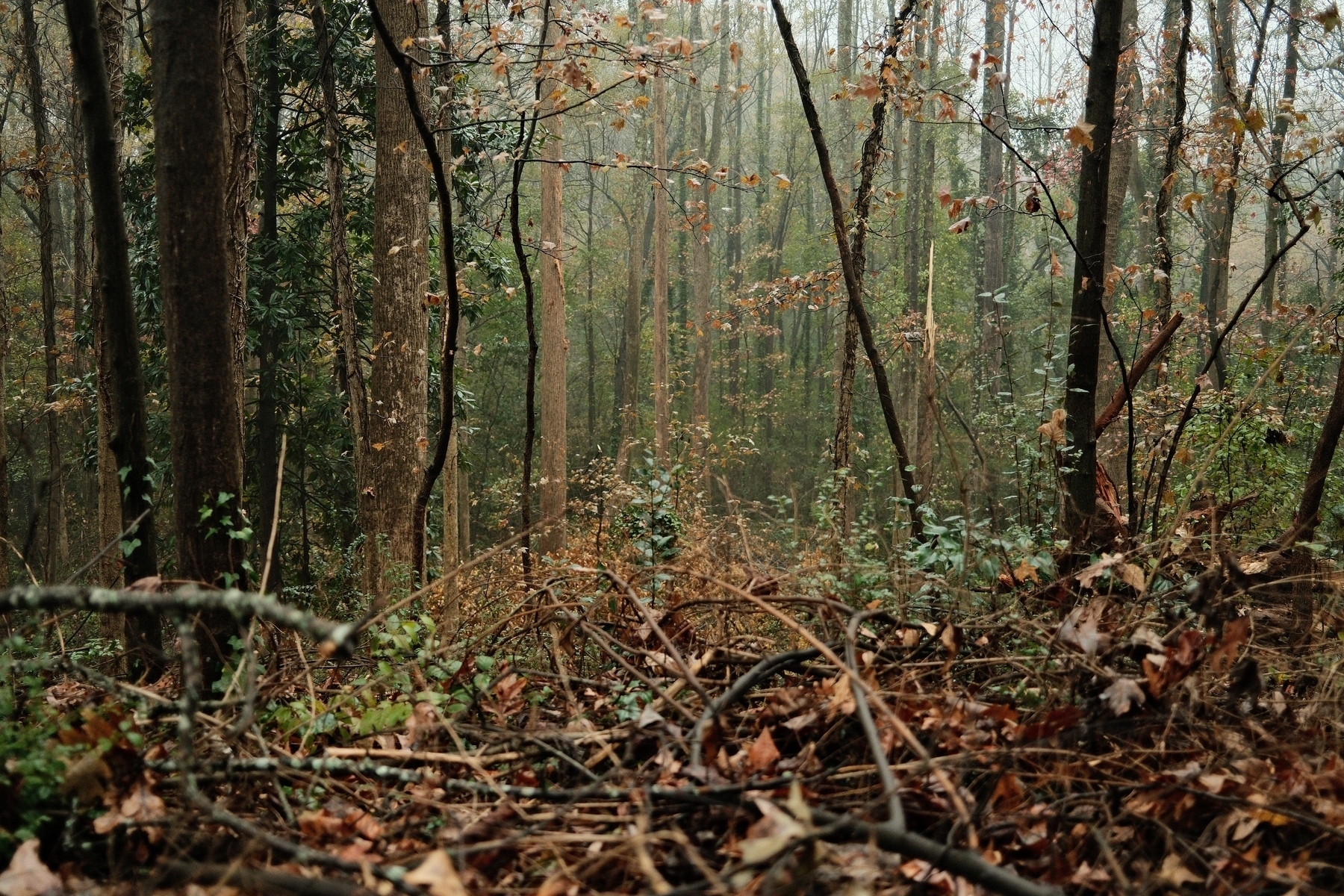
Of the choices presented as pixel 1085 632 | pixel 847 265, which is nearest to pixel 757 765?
pixel 1085 632

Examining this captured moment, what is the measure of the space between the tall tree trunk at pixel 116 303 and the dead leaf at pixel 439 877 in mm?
2326

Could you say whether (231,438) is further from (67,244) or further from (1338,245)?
(67,244)

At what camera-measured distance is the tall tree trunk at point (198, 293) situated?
3070mm

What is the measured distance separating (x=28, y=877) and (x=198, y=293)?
6.36 feet

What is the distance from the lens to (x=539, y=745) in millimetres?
2355

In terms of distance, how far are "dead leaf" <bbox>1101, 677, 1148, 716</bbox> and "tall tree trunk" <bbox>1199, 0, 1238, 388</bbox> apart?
300 centimetres

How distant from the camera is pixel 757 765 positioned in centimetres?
225

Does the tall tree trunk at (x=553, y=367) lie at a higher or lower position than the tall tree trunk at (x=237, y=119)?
lower

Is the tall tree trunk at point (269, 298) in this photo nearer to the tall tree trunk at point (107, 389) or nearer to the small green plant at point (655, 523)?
the tall tree trunk at point (107, 389)

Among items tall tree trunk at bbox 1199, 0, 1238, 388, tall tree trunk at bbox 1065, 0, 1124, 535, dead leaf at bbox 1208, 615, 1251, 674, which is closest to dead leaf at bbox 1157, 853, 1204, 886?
dead leaf at bbox 1208, 615, 1251, 674

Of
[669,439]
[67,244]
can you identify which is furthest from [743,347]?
[67,244]

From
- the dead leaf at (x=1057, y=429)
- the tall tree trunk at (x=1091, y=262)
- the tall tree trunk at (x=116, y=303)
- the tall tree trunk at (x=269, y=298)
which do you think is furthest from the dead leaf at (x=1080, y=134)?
the tall tree trunk at (x=269, y=298)

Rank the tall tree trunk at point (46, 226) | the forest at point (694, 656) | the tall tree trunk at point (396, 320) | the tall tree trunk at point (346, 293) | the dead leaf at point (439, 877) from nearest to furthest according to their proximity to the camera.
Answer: the dead leaf at point (439, 877), the forest at point (694, 656), the tall tree trunk at point (346, 293), the tall tree trunk at point (396, 320), the tall tree trunk at point (46, 226)

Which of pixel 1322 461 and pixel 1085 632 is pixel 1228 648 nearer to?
pixel 1085 632
